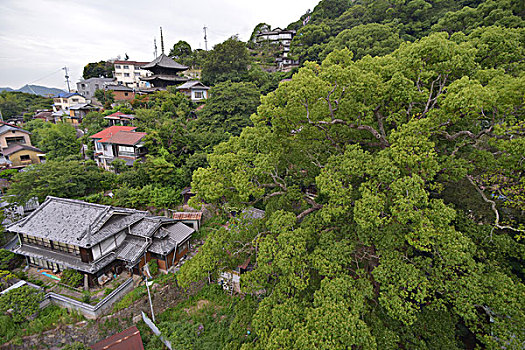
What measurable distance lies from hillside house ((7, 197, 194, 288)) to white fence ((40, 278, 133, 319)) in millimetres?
1222

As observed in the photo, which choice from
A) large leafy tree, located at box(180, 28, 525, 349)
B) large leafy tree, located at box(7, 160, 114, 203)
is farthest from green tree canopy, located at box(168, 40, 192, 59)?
large leafy tree, located at box(180, 28, 525, 349)

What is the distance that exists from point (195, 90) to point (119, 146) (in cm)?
1519

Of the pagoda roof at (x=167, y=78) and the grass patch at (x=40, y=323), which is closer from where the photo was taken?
the grass patch at (x=40, y=323)

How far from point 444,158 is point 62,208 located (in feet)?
66.7

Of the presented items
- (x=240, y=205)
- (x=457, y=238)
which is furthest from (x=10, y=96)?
(x=457, y=238)

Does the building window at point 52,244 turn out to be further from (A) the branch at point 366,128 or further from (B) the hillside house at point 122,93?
(B) the hillside house at point 122,93

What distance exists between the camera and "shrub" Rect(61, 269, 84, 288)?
43.4 feet

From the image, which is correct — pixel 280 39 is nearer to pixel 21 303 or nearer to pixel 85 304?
pixel 85 304

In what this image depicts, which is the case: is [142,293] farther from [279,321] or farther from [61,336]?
[279,321]

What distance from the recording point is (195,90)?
34469 millimetres

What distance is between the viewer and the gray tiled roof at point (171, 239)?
14.8 meters

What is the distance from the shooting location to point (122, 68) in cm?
5031

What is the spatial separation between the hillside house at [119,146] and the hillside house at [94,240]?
27.9 ft

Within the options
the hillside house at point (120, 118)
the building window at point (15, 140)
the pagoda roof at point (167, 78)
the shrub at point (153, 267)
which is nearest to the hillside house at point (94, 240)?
the shrub at point (153, 267)
